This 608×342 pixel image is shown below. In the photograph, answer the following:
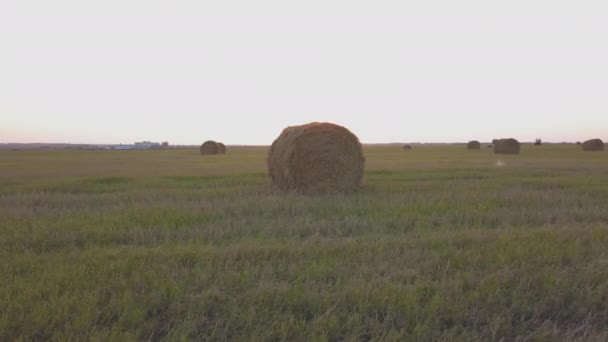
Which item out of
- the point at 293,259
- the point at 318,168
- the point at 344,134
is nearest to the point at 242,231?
the point at 293,259

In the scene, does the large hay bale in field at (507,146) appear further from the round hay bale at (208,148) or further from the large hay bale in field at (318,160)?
the large hay bale in field at (318,160)

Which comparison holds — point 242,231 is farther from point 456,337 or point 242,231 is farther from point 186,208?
point 456,337

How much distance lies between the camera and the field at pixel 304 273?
3436 millimetres

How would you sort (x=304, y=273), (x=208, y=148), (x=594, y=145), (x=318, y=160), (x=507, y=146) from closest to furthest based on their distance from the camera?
(x=304, y=273) → (x=318, y=160) → (x=507, y=146) → (x=208, y=148) → (x=594, y=145)

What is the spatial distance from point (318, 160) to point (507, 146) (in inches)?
1222

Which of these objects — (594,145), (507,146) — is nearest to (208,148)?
(507,146)

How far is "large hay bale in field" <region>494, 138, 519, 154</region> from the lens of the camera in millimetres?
38409

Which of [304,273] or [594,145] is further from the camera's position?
[594,145]

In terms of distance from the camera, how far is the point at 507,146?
38594 mm

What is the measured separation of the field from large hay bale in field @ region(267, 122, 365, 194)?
401cm

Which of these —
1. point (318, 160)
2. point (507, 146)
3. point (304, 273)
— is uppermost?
point (507, 146)

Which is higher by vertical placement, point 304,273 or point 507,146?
point 507,146

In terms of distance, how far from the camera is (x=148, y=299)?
12.5 ft

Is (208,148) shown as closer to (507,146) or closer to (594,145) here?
(507,146)
